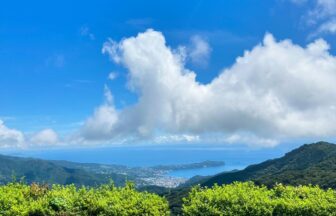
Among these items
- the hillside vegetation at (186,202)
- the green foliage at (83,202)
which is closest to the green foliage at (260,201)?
the hillside vegetation at (186,202)

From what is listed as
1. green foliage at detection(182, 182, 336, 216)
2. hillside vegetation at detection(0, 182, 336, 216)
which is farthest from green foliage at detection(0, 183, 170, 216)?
green foliage at detection(182, 182, 336, 216)

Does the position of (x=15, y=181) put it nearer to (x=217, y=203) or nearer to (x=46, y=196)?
(x=46, y=196)

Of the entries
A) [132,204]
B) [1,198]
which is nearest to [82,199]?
[132,204]

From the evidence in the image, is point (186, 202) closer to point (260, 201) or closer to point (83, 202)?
point (260, 201)

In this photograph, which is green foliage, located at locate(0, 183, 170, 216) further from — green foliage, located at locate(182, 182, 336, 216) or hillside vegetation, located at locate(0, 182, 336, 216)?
green foliage, located at locate(182, 182, 336, 216)

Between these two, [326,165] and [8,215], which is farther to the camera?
[326,165]

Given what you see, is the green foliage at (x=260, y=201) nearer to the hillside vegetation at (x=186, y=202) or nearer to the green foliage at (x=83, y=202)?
the hillside vegetation at (x=186, y=202)
